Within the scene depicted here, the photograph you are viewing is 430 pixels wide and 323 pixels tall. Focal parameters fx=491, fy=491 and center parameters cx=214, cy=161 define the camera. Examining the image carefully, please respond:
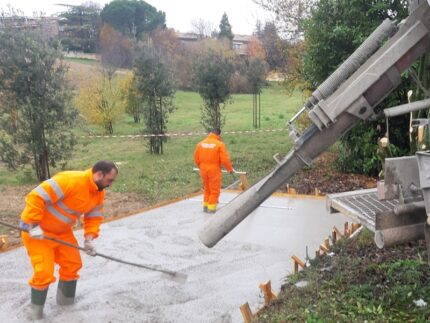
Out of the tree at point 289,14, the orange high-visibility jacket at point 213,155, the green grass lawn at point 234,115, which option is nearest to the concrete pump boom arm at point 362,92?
the orange high-visibility jacket at point 213,155

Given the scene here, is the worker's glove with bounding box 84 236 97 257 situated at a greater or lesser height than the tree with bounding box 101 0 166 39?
lesser

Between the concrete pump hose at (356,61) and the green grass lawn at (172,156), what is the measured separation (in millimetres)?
6729

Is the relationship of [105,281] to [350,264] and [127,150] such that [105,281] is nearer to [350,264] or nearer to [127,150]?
[350,264]

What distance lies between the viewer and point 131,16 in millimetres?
53375

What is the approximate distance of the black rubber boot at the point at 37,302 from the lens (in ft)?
14.1

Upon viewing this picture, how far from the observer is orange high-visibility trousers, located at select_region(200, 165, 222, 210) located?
25.2ft

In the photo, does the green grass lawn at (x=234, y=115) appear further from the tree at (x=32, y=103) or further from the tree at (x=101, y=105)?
the tree at (x=32, y=103)

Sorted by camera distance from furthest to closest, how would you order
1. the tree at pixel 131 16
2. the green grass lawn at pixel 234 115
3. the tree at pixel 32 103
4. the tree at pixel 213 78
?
the tree at pixel 131 16 < the green grass lawn at pixel 234 115 < the tree at pixel 213 78 < the tree at pixel 32 103

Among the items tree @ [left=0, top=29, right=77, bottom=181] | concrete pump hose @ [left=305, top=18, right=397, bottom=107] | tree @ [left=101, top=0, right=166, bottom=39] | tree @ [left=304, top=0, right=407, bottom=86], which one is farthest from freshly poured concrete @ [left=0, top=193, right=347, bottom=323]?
tree @ [left=101, top=0, right=166, bottom=39]

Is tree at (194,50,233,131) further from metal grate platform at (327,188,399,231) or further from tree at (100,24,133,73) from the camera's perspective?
tree at (100,24,133,73)

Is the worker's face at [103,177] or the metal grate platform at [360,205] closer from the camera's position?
the metal grate platform at [360,205]

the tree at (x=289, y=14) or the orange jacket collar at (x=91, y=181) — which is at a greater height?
the tree at (x=289, y=14)

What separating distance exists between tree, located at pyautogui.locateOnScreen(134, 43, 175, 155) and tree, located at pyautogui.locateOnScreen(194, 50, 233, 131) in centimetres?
109

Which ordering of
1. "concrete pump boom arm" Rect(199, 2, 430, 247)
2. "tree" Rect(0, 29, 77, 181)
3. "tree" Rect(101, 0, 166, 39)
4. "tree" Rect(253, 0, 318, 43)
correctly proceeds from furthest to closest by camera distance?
"tree" Rect(101, 0, 166, 39), "tree" Rect(253, 0, 318, 43), "tree" Rect(0, 29, 77, 181), "concrete pump boom arm" Rect(199, 2, 430, 247)
